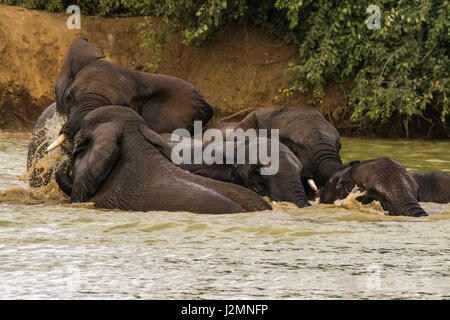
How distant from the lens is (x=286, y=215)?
771 cm

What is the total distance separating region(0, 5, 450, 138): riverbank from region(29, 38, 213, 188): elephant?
28.4 feet

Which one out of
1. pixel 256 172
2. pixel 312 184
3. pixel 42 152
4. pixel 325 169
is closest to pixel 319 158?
pixel 325 169

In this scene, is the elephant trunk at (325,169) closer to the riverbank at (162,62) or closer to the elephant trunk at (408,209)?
the elephant trunk at (408,209)

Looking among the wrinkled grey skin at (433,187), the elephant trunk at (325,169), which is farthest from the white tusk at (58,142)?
the wrinkled grey skin at (433,187)

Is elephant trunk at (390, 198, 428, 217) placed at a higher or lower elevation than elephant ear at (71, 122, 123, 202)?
lower

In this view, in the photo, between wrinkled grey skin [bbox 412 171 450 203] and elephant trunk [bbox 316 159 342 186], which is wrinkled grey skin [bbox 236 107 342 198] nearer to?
elephant trunk [bbox 316 159 342 186]

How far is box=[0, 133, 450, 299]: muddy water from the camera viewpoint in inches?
199

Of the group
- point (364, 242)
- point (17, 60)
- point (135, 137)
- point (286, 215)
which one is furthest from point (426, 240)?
point (17, 60)

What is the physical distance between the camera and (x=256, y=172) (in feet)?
28.1

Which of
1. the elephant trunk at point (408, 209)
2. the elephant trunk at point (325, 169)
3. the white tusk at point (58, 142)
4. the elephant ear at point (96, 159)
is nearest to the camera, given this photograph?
the elephant trunk at point (408, 209)

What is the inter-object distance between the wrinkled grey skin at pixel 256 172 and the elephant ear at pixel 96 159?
44cm

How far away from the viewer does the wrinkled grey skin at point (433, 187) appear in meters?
8.77

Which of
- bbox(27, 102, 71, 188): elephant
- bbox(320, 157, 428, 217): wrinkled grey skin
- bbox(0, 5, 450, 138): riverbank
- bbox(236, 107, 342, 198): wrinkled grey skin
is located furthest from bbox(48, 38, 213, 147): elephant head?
bbox(0, 5, 450, 138): riverbank
